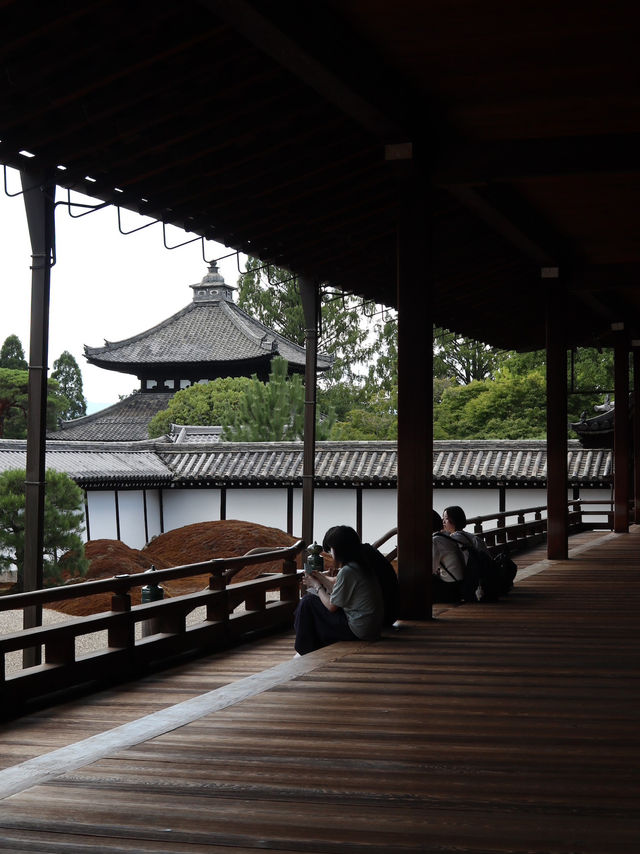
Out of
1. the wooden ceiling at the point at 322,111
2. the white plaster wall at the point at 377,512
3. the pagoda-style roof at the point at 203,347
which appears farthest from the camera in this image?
the pagoda-style roof at the point at 203,347

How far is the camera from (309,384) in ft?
31.3

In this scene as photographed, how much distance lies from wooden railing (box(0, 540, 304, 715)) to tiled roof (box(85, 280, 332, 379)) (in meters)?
27.4

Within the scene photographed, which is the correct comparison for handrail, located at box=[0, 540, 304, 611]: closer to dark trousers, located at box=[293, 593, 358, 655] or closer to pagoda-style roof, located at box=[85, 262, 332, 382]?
dark trousers, located at box=[293, 593, 358, 655]

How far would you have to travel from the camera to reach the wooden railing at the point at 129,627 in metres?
5.27

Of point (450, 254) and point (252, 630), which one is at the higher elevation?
point (450, 254)

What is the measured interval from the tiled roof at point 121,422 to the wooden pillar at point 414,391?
1192 inches

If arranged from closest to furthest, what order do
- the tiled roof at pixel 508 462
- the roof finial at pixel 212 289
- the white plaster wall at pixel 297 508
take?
1. the tiled roof at pixel 508 462
2. the white plaster wall at pixel 297 508
3. the roof finial at pixel 212 289

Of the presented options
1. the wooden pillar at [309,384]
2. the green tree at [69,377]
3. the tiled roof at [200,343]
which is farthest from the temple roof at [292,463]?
the green tree at [69,377]

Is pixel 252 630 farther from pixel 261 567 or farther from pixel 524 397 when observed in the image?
pixel 524 397

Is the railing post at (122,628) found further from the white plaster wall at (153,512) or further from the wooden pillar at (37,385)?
the white plaster wall at (153,512)

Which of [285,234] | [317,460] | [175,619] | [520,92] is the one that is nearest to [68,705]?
[175,619]

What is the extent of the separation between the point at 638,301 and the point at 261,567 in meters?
8.39

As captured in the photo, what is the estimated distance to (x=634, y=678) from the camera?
189 inches

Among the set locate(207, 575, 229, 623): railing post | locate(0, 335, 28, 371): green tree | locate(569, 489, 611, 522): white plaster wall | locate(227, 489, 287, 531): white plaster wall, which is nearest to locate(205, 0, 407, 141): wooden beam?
locate(207, 575, 229, 623): railing post
